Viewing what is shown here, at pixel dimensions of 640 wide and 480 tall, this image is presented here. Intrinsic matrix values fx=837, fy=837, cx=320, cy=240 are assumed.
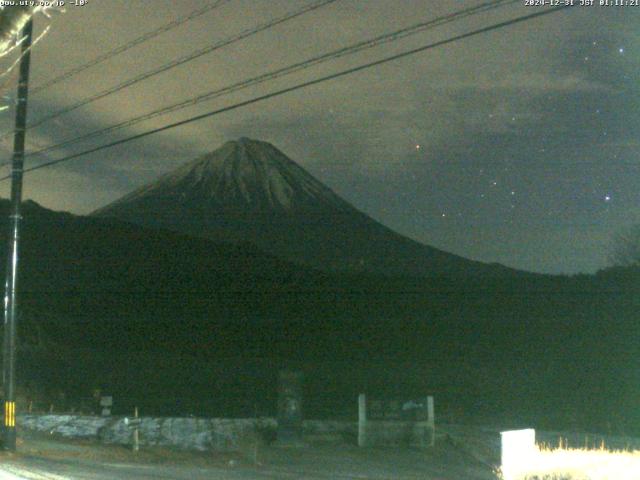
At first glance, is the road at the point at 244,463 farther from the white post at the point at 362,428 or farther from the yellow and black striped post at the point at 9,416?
the yellow and black striped post at the point at 9,416

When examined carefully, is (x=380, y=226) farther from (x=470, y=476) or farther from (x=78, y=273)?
(x=470, y=476)

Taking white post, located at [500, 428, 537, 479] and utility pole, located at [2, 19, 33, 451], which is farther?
utility pole, located at [2, 19, 33, 451]

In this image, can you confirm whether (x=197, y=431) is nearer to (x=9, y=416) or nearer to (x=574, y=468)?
(x=9, y=416)

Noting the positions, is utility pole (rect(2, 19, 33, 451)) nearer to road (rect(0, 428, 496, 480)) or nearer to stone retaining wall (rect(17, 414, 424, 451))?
road (rect(0, 428, 496, 480))

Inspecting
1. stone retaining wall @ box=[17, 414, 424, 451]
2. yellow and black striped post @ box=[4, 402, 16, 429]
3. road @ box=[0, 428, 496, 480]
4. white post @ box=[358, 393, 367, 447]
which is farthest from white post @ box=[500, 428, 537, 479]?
stone retaining wall @ box=[17, 414, 424, 451]

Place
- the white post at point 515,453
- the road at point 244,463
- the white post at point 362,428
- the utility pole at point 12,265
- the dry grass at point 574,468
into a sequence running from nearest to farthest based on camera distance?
the dry grass at point 574,468, the white post at point 515,453, the road at point 244,463, the utility pole at point 12,265, the white post at point 362,428

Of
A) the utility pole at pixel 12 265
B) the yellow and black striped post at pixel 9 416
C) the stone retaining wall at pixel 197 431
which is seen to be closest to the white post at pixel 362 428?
the stone retaining wall at pixel 197 431

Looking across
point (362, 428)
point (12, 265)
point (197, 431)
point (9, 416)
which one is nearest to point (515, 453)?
point (9, 416)

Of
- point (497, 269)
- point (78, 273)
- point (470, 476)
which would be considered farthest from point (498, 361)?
point (497, 269)
